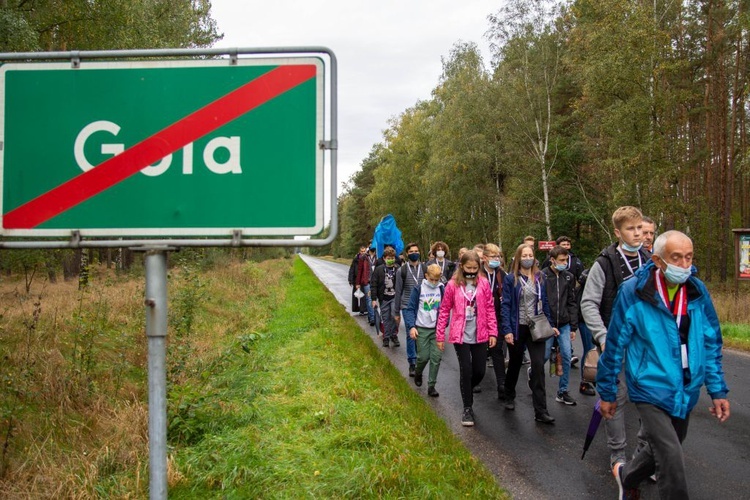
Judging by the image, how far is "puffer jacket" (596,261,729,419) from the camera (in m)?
3.16

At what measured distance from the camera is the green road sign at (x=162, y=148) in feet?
4.91

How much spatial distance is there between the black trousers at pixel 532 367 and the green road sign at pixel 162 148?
4.84 meters

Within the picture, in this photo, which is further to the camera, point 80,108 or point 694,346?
point 694,346

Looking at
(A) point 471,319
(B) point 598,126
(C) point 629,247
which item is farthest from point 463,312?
(B) point 598,126

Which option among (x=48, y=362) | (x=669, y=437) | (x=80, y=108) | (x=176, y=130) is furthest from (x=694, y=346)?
(x=48, y=362)

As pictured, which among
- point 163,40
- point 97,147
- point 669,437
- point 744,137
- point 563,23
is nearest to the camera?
point 97,147

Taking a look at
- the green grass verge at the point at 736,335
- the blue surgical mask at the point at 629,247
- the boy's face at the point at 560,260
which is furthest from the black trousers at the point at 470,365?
the green grass verge at the point at 736,335

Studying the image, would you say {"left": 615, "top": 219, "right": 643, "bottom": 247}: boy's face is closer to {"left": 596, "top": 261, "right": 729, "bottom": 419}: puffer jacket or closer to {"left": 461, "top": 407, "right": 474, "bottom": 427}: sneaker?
{"left": 596, "top": 261, "right": 729, "bottom": 419}: puffer jacket

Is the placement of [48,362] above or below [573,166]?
below

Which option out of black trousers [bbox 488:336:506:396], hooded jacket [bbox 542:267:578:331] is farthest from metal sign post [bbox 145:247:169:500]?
black trousers [bbox 488:336:506:396]

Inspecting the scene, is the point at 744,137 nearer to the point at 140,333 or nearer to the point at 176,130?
the point at 140,333

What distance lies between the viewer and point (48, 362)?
17.5 feet

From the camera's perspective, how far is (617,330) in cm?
341

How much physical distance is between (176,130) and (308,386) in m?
4.56
